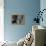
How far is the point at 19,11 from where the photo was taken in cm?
502

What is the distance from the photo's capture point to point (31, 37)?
10.2 ft

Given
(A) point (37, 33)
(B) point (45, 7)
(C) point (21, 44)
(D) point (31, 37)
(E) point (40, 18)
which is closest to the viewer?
(A) point (37, 33)

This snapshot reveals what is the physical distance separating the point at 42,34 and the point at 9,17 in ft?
8.85

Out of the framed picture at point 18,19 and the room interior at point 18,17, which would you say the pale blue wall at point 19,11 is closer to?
the room interior at point 18,17

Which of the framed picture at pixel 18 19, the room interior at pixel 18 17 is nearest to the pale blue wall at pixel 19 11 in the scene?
the room interior at pixel 18 17

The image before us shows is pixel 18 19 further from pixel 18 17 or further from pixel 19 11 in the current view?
pixel 19 11

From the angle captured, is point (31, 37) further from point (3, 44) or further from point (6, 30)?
point (6, 30)

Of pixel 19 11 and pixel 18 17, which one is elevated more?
pixel 19 11

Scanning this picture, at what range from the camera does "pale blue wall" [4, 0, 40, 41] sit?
4957mm

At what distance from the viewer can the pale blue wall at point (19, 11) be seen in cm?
496

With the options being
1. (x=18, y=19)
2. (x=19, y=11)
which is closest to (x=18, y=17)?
(x=18, y=19)

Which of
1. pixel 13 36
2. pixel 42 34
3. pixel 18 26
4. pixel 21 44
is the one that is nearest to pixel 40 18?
pixel 18 26

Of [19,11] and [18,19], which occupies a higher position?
[19,11]

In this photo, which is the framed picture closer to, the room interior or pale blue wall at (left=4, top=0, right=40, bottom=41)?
the room interior
